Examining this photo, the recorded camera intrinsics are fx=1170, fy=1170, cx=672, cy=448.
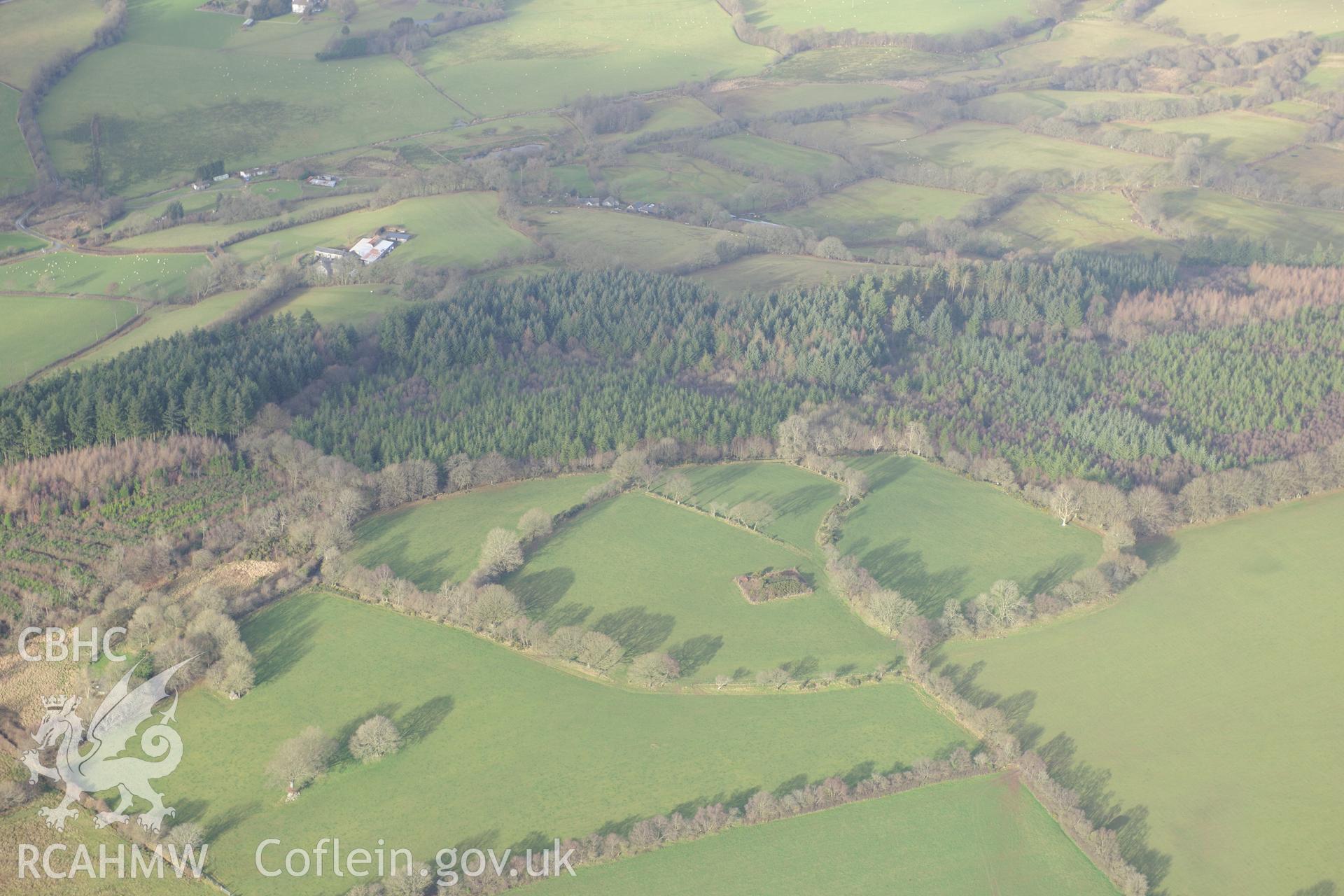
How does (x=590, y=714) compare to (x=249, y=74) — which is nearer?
(x=590, y=714)

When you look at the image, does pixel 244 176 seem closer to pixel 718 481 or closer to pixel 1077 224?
pixel 718 481

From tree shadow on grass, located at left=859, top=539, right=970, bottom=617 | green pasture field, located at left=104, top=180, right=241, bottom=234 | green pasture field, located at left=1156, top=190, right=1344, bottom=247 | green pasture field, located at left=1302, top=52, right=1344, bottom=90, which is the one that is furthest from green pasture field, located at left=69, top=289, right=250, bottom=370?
green pasture field, located at left=1302, top=52, right=1344, bottom=90

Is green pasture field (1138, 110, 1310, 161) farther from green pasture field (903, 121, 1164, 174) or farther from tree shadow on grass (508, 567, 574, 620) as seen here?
tree shadow on grass (508, 567, 574, 620)

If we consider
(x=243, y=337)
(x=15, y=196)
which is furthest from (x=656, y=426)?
(x=15, y=196)

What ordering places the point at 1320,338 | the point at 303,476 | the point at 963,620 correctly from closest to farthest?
the point at 963,620, the point at 303,476, the point at 1320,338

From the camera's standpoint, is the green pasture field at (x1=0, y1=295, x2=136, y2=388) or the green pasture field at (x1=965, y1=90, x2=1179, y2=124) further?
the green pasture field at (x1=965, y1=90, x2=1179, y2=124)

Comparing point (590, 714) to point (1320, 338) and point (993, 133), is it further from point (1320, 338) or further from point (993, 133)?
point (993, 133)

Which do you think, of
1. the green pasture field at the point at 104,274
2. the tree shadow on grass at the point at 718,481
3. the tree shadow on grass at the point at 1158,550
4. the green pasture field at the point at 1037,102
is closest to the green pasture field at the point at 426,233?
the green pasture field at the point at 104,274
